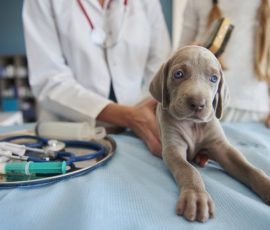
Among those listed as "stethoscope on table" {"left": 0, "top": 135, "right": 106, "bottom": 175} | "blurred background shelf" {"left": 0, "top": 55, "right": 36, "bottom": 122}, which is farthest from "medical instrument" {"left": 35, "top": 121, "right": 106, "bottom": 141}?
"blurred background shelf" {"left": 0, "top": 55, "right": 36, "bottom": 122}

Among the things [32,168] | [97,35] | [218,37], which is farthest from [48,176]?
[97,35]

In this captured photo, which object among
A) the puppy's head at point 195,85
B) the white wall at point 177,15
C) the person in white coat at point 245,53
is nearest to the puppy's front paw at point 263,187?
the puppy's head at point 195,85

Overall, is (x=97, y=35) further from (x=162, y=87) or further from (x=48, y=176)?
(x=48, y=176)

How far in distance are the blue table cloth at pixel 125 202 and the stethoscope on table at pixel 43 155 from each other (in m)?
0.03

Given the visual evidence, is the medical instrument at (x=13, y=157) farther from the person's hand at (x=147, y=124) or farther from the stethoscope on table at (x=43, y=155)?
the person's hand at (x=147, y=124)

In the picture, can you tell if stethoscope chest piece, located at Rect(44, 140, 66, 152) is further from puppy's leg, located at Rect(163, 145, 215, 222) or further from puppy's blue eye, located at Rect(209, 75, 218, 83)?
puppy's blue eye, located at Rect(209, 75, 218, 83)

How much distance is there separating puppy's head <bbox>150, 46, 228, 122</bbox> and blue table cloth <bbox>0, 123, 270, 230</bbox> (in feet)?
0.35

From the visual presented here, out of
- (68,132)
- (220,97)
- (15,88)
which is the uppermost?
(220,97)

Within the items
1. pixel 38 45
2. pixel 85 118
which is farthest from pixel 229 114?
pixel 38 45

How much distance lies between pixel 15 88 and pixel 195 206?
10.9 feet

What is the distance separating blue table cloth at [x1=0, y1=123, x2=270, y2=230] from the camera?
35 cm

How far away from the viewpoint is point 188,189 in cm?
41

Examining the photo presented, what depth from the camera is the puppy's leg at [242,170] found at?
43 cm

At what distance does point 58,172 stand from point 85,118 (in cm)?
32
